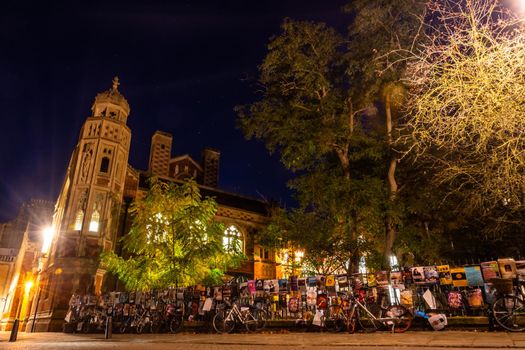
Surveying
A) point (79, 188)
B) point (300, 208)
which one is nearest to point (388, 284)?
point (300, 208)

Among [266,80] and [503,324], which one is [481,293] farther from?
[266,80]

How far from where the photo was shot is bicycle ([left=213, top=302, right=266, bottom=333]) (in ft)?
36.8

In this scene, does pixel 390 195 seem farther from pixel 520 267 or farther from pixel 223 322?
pixel 223 322

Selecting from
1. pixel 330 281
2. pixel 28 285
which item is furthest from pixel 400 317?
pixel 28 285

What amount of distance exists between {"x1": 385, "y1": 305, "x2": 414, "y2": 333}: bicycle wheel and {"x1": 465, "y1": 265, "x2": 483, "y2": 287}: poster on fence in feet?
6.14

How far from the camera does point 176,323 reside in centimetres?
1307

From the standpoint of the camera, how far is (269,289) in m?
12.2

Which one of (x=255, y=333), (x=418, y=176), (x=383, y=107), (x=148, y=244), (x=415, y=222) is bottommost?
(x=255, y=333)

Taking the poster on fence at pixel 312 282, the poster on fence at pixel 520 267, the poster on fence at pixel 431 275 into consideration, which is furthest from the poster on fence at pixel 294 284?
the poster on fence at pixel 520 267

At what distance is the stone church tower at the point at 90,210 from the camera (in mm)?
20391

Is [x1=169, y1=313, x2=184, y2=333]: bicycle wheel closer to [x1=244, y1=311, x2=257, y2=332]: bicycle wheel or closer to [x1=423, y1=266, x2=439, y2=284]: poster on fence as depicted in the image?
[x1=244, y1=311, x2=257, y2=332]: bicycle wheel

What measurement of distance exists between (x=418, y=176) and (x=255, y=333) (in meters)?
10.1

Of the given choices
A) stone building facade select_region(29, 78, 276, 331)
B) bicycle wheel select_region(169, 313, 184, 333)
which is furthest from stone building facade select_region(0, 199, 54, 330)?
bicycle wheel select_region(169, 313, 184, 333)

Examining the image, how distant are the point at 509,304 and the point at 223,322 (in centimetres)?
757
